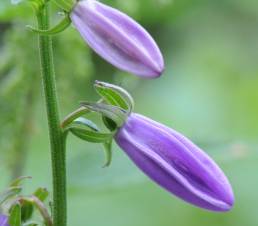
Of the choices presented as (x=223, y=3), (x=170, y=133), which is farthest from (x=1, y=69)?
(x=223, y=3)

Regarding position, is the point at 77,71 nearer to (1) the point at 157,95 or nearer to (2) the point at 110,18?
(2) the point at 110,18

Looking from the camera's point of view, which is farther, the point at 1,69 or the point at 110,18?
the point at 1,69

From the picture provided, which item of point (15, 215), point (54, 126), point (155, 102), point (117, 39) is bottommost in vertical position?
point (15, 215)

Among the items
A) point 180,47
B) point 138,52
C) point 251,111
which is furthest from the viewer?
point 180,47

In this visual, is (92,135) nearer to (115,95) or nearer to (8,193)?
(115,95)

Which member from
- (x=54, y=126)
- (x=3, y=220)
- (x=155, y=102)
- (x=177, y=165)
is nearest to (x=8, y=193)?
(x=3, y=220)

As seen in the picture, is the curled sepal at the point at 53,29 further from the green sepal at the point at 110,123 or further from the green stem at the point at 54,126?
the green sepal at the point at 110,123

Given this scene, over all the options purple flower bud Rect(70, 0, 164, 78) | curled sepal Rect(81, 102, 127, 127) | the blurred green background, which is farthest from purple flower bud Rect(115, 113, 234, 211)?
the blurred green background
